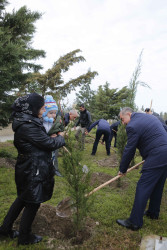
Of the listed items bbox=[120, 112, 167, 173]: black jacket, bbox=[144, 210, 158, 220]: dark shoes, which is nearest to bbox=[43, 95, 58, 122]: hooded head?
bbox=[120, 112, 167, 173]: black jacket

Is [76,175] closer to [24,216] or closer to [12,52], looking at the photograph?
[24,216]

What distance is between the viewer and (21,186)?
2.46 metres

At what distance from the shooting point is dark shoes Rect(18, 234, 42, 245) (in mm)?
2639

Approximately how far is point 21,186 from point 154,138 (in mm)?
2295

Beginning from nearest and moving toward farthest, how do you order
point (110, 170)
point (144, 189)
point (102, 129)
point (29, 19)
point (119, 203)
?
point (144, 189)
point (119, 203)
point (29, 19)
point (110, 170)
point (102, 129)

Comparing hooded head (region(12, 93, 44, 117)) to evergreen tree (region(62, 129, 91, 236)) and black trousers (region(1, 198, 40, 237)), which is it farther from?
black trousers (region(1, 198, 40, 237))

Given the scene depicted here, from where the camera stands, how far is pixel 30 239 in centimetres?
275

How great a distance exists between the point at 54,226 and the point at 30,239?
1.63ft

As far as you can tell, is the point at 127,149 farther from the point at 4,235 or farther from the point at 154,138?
the point at 4,235

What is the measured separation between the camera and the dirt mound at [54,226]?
302cm

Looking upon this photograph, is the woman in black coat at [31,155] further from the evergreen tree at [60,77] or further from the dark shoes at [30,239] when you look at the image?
the evergreen tree at [60,77]

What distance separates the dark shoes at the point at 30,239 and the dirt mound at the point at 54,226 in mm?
197

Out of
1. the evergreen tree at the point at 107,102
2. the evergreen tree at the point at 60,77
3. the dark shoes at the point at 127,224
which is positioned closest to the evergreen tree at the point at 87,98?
the evergreen tree at the point at 107,102

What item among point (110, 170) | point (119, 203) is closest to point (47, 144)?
point (119, 203)
